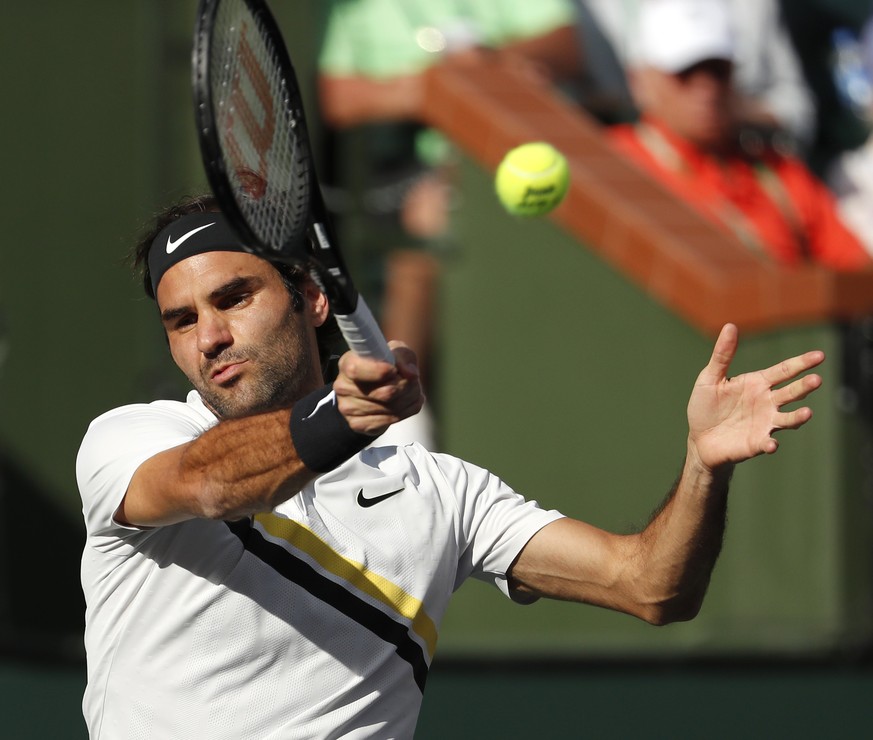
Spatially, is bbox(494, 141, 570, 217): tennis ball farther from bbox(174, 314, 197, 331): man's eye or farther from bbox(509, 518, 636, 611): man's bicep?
bbox(174, 314, 197, 331): man's eye

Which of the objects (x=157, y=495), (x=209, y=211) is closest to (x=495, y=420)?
(x=209, y=211)

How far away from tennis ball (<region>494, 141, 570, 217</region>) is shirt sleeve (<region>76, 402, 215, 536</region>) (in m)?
1.64

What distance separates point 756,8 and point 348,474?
4544 millimetres

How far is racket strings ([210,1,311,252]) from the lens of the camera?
2.78m

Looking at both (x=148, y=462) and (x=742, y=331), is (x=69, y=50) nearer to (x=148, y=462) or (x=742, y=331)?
(x=742, y=331)

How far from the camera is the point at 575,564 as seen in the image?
3479 mm

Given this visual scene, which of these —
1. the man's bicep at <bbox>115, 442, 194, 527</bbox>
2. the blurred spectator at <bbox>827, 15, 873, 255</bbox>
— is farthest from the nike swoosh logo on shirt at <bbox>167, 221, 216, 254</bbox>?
the blurred spectator at <bbox>827, 15, 873, 255</bbox>

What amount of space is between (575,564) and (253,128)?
1151 millimetres

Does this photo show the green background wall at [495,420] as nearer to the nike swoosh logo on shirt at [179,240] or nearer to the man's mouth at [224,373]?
the nike swoosh logo on shirt at [179,240]

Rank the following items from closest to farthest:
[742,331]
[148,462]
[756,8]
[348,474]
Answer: [148,462] < [348,474] < [742,331] < [756,8]

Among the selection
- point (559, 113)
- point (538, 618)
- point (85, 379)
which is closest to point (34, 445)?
point (85, 379)

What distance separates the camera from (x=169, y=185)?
6.21 meters

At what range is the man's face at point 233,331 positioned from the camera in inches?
129

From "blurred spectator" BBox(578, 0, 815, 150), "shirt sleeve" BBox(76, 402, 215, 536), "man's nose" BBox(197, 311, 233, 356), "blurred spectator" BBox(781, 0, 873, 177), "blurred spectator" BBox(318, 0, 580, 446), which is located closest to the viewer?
"shirt sleeve" BBox(76, 402, 215, 536)
